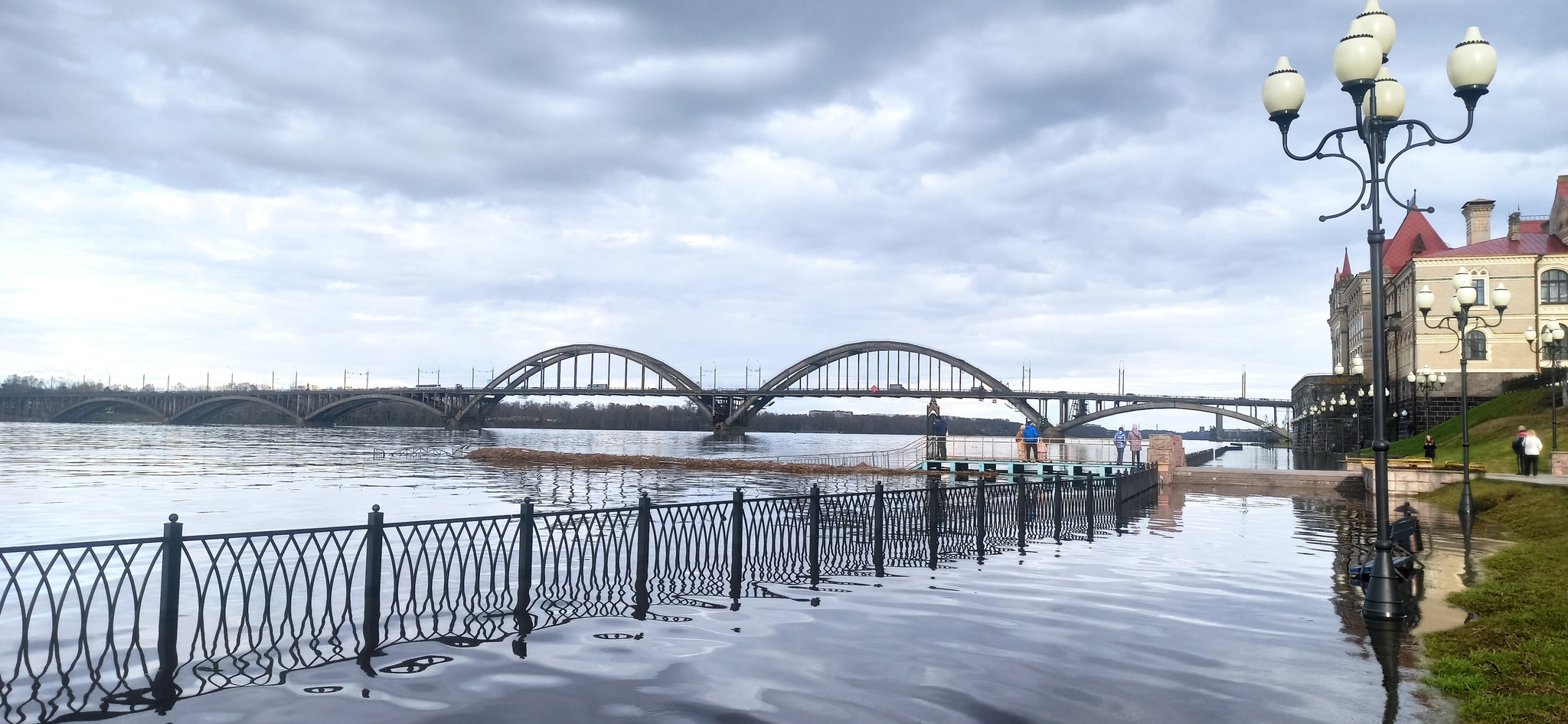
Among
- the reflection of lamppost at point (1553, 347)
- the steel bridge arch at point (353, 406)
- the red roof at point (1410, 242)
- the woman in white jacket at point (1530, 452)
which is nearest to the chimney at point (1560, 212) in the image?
the reflection of lamppost at point (1553, 347)

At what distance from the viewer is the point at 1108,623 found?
31.3 ft

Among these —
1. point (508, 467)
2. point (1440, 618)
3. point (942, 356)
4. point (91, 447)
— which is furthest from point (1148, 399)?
point (1440, 618)

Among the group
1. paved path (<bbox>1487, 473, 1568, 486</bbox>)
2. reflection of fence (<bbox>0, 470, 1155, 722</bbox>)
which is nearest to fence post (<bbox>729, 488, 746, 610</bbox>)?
reflection of fence (<bbox>0, 470, 1155, 722</bbox>)

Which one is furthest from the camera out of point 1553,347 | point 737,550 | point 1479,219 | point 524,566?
point 1479,219

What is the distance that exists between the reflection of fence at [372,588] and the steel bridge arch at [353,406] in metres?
105

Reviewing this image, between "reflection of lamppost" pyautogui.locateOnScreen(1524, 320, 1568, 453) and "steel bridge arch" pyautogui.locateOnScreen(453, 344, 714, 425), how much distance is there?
274 feet

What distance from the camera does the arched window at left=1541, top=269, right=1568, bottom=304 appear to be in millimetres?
54844

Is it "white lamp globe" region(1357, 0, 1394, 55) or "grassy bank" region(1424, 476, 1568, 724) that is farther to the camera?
"white lamp globe" region(1357, 0, 1394, 55)

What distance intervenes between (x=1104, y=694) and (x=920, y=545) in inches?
313

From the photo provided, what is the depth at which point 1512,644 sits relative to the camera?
7.88 meters

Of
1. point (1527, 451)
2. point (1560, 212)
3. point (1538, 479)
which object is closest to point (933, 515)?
point (1538, 479)

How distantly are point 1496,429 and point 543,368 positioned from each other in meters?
111

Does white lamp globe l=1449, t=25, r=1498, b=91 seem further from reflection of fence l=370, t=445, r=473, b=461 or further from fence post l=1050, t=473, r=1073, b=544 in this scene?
reflection of fence l=370, t=445, r=473, b=461

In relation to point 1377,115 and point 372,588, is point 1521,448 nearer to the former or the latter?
point 1377,115
